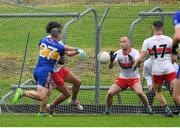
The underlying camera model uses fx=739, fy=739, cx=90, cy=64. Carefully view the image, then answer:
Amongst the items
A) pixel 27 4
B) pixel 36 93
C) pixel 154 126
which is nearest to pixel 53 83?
pixel 36 93

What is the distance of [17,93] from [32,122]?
1.98 metres

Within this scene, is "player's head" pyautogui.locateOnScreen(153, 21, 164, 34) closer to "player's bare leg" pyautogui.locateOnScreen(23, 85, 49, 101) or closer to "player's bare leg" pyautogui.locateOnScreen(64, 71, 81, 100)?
"player's bare leg" pyautogui.locateOnScreen(64, 71, 81, 100)

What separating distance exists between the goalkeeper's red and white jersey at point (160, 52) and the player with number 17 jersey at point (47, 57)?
1886 mm

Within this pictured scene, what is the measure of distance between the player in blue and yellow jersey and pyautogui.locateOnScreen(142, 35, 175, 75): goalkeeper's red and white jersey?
189cm

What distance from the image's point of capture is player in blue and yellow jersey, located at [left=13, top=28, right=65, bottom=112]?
1584 centimetres

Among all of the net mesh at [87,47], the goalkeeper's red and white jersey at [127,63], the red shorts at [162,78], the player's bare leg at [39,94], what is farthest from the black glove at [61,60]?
the red shorts at [162,78]

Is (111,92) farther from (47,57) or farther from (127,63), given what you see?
(47,57)

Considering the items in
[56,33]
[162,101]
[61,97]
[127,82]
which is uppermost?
[56,33]

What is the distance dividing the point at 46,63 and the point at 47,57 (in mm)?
140

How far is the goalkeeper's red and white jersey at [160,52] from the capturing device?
1597cm

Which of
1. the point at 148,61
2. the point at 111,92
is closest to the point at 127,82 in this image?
the point at 111,92

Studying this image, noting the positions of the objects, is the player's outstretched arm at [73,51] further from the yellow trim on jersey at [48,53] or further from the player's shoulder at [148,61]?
the player's shoulder at [148,61]

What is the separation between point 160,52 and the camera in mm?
16047

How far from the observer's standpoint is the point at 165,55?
16.1 metres
